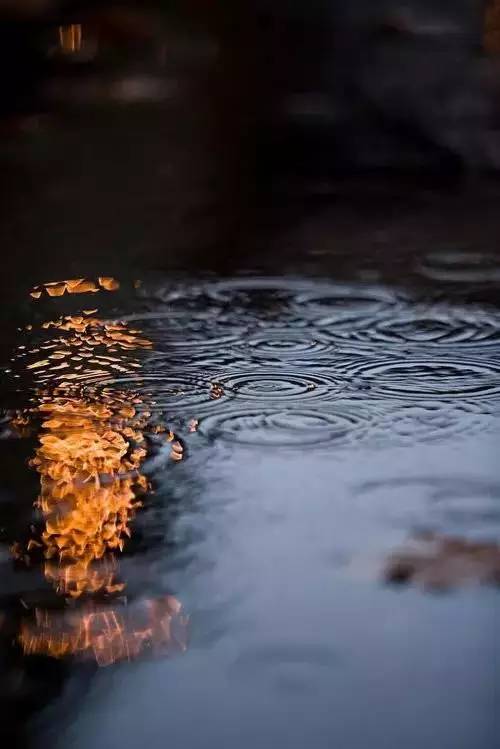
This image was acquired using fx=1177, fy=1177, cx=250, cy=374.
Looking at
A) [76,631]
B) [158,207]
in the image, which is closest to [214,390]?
[76,631]

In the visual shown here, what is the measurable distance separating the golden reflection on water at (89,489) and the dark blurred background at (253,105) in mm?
2841

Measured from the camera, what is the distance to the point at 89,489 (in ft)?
6.85

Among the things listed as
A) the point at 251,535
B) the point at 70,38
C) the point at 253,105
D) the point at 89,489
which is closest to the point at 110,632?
the point at 251,535

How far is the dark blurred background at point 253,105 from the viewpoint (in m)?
6.30

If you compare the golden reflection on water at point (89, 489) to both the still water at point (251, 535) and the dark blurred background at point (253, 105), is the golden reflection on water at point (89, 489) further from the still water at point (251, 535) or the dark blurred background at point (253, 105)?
the dark blurred background at point (253, 105)

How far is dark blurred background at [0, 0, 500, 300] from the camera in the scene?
630 centimetres

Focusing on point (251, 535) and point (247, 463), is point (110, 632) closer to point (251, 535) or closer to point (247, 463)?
point (251, 535)

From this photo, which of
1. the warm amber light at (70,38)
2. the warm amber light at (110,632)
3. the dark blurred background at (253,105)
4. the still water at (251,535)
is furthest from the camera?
the warm amber light at (70,38)

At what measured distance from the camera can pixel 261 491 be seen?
2080 millimetres

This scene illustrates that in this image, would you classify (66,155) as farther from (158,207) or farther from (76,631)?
(76,631)

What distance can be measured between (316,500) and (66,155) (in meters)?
5.32

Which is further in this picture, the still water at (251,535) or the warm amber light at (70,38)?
the warm amber light at (70,38)

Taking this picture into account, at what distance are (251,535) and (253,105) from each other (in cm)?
582

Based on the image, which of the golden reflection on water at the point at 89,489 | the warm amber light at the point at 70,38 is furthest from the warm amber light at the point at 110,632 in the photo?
the warm amber light at the point at 70,38
